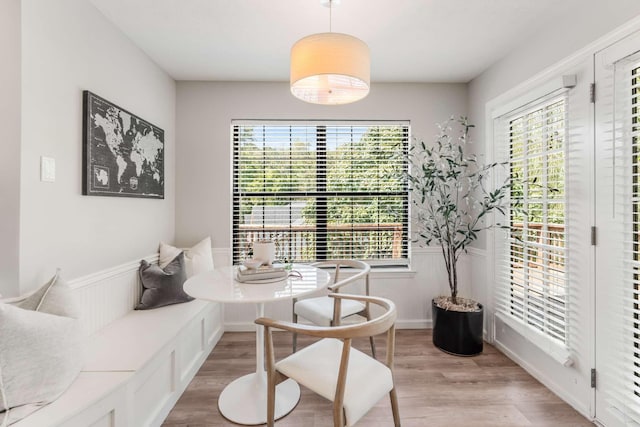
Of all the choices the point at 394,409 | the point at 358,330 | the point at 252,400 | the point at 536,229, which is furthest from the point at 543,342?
the point at 252,400

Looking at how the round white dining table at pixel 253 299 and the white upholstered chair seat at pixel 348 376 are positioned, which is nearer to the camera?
the white upholstered chair seat at pixel 348 376

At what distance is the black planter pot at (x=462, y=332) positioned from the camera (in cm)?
247

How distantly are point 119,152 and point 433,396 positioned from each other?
2.74m

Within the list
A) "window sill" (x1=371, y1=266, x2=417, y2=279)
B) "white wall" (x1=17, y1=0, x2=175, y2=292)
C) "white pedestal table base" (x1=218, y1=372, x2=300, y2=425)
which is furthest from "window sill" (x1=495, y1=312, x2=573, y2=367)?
"white wall" (x1=17, y1=0, x2=175, y2=292)

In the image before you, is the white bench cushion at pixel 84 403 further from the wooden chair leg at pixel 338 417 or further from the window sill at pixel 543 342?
the window sill at pixel 543 342

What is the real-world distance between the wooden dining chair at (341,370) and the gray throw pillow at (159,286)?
120cm

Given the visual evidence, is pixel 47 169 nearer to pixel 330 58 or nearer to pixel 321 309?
pixel 330 58

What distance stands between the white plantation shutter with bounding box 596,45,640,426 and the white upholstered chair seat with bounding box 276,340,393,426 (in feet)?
4.16

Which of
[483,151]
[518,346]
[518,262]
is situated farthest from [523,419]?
[483,151]

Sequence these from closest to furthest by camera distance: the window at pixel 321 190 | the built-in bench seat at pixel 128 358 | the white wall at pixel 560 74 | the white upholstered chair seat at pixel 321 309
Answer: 1. the built-in bench seat at pixel 128 358
2. the white wall at pixel 560 74
3. the white upholstered chair seat at pixel 321 309
4. the window at pixel 321 190

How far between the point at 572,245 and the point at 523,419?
1.10m

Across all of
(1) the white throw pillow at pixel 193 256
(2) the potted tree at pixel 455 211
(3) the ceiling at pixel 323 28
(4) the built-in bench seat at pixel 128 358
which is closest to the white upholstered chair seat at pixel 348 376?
(4) the built-in bench seat at pixel 128 358

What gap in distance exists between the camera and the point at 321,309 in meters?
2.29

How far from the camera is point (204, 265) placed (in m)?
2.69
